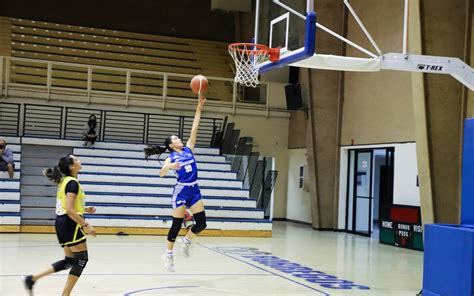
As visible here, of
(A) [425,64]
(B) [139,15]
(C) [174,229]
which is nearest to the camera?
(A) [425,64]

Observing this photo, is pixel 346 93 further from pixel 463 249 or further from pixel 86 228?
pixel 86 228

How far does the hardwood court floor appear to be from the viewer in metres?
7.48

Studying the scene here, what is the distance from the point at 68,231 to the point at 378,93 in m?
11.6

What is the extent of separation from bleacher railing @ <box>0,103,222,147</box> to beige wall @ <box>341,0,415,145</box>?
174 inches

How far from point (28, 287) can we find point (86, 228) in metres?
1.04

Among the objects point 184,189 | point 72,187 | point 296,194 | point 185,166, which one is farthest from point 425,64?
point 296,194

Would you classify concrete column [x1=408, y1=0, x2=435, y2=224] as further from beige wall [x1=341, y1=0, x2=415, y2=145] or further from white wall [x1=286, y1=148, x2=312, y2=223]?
white wall [x1=286, y1=148, x2=312, y2=223]

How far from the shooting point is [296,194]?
19.8 metres

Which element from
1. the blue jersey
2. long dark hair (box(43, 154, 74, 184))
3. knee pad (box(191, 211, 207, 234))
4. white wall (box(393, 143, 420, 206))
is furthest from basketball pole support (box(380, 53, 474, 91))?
white wall (box(393, 143, 420, 206))

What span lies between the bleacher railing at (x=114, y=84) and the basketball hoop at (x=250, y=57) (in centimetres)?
960

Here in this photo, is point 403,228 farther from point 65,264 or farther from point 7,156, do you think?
point 65,264

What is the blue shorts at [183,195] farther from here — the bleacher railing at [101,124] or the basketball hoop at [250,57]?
the bleacher railing at [101,124]

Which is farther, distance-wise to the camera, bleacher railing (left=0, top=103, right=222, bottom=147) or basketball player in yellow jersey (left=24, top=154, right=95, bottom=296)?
bleacher railing (left=0, top=103, right=222, bottom=147)

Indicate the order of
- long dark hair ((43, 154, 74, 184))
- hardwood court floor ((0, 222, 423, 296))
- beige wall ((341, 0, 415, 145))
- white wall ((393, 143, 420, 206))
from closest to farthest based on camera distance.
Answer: long dark hair ((43, 154, 74, 184))
hardwood court floor ((0, 222, 423, 296))
white wall ((393, 143, 420, 206))
beige wall ((341, 0, 415, 145))
